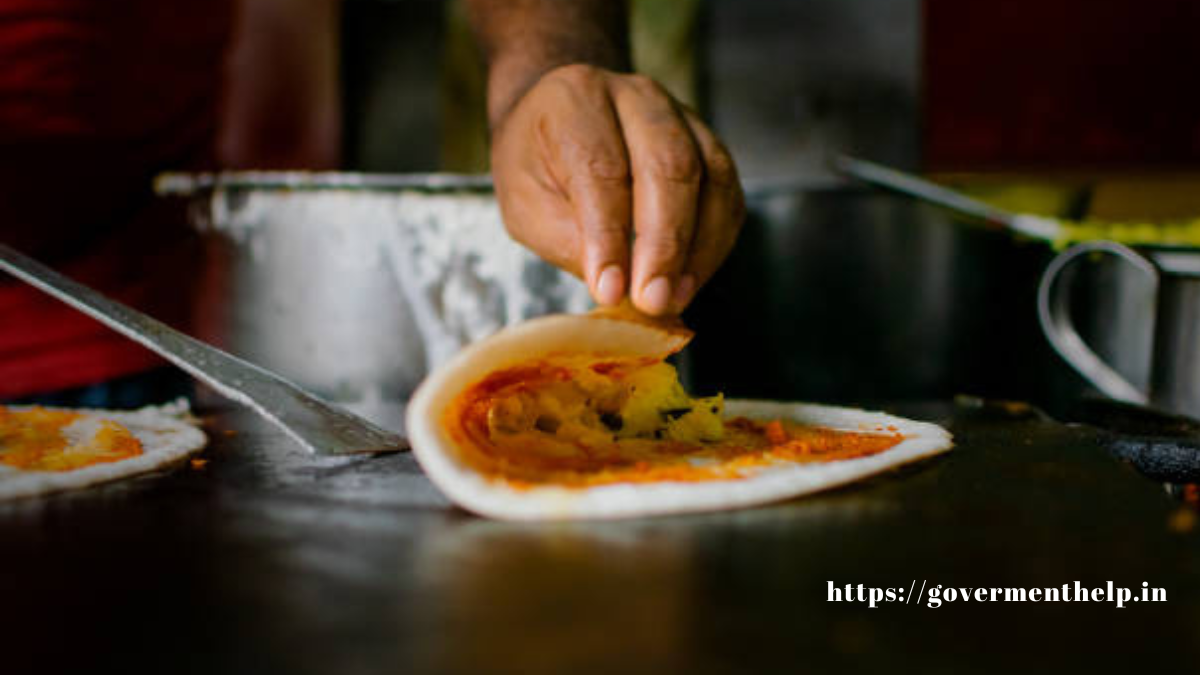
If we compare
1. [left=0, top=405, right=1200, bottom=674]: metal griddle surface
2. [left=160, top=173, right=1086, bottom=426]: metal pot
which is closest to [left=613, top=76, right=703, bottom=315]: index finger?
[left=0, top=405, right=1200, bottom=674]: metal griddle surface

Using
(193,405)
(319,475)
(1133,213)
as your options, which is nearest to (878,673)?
(319,475)

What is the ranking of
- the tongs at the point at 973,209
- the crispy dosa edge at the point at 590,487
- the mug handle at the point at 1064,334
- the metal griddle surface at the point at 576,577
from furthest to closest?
the tongs at the point at 973,209, the mug handle at the point at 1064,334, the crispy dosa edge at the point at 590,487, the metal griddle surface at the point at 576,577

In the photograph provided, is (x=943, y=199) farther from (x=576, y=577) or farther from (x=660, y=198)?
(x=576, y=577)

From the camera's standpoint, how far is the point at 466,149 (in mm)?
3363

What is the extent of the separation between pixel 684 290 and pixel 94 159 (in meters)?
0.98

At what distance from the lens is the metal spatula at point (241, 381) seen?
97 cm

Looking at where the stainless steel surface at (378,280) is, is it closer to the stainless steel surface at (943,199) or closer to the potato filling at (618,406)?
the potato filling at (618,406)

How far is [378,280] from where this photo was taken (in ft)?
4.98

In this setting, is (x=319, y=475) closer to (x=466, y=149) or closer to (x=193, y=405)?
(x=193, y=405)

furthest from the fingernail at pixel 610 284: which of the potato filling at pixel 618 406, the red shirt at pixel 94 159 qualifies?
the red shirt at pixel 94 159

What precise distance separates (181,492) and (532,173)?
0.51 meters

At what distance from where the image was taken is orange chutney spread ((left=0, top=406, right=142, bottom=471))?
0.91 m

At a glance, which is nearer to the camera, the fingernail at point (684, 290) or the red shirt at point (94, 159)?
the fingernail at point (684, 290)

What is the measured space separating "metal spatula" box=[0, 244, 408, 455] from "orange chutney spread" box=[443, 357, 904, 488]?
128 millimetres
